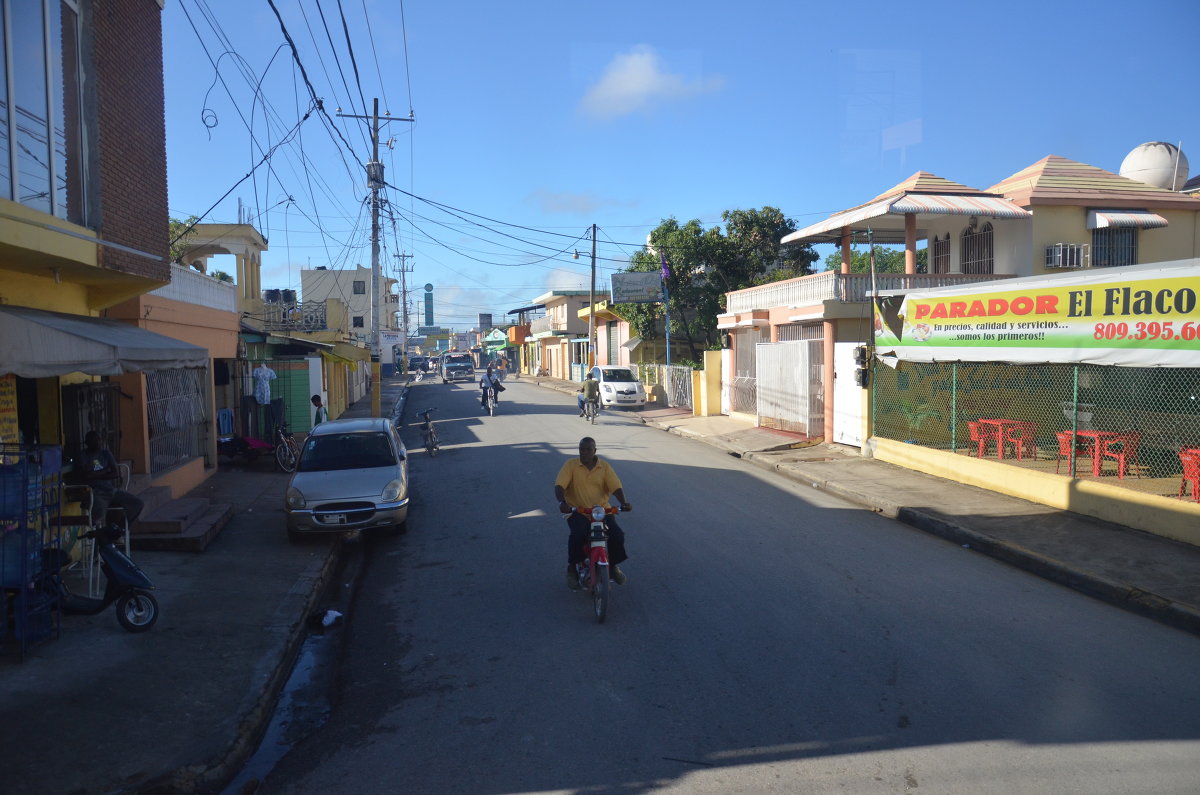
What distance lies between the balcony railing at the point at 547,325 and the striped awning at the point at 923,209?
4295cm

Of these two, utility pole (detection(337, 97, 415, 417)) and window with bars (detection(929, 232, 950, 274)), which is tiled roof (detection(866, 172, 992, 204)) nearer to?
window with bars (detection(929, 232, 950, 274))

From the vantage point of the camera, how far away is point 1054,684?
5.58 metres

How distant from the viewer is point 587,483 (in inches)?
299

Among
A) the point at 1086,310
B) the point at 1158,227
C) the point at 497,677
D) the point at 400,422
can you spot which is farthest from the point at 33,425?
the point at 1158,227

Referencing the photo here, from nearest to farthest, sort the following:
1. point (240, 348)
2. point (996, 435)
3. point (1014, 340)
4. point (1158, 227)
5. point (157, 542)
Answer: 1. point (157, 542)
2. point (1014, 340)
3. point (996, 435)
4. point (240, 348)
5. point (1158, 227)

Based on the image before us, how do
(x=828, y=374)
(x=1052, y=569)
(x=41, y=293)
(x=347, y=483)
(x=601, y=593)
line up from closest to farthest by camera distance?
(x=601, y=593) < (x=1052, y=569) < (x=41, y=293) < (x=347, y=483) < (x=828, y=374)

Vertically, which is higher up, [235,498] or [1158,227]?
[1158,227]

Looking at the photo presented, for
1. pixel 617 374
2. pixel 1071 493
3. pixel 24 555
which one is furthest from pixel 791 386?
pixel 24 555

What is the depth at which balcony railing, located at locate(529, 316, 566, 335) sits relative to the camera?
2564 inches

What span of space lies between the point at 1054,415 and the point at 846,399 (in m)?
4.16

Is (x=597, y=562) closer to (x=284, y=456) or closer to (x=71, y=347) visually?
(x=71, y=347)

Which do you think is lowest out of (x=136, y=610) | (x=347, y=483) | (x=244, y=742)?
(x=244, y=742)

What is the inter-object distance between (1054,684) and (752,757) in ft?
7.81

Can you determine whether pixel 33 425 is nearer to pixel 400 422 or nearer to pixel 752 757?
pixel 752 757
